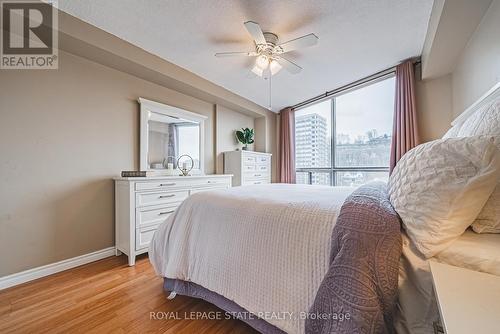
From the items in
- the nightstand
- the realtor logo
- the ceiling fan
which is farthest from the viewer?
the ceiling fan

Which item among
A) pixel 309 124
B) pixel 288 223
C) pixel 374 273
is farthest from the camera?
pixel 309 124

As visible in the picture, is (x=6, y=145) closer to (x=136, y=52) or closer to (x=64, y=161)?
(x=64, y=161)

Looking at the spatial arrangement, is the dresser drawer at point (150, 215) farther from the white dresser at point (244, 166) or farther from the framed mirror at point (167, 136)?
the white dresser at point (244, 166)

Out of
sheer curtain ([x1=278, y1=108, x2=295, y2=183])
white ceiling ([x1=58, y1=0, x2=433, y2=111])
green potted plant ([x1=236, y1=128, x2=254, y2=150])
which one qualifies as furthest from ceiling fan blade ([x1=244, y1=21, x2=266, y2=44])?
sheer curtain ([x1=278, y1=108, x2=295, y2=183])

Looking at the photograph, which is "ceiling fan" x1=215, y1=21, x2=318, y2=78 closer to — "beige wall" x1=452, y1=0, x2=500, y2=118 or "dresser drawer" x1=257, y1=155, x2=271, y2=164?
"beige wall" x1=452, y1=0, x2=500, y2=118

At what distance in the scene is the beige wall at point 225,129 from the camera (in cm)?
354

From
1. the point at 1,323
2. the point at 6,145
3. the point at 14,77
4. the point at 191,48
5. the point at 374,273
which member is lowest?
the point at 1,323

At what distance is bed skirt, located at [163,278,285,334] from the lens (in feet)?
3.30

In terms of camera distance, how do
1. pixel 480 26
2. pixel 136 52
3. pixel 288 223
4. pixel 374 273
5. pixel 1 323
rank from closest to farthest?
pixel 374 273, pixel 288 223, pixel 1 323, pixel 480 26, pixel 136 52

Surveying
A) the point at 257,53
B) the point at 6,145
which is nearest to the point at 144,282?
the point at 6,145

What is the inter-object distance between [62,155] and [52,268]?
3.46ft

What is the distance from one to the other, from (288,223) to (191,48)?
221 cm

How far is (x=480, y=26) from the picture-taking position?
1636mm

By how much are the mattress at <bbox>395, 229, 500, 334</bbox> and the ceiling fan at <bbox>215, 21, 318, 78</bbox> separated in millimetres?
1800
